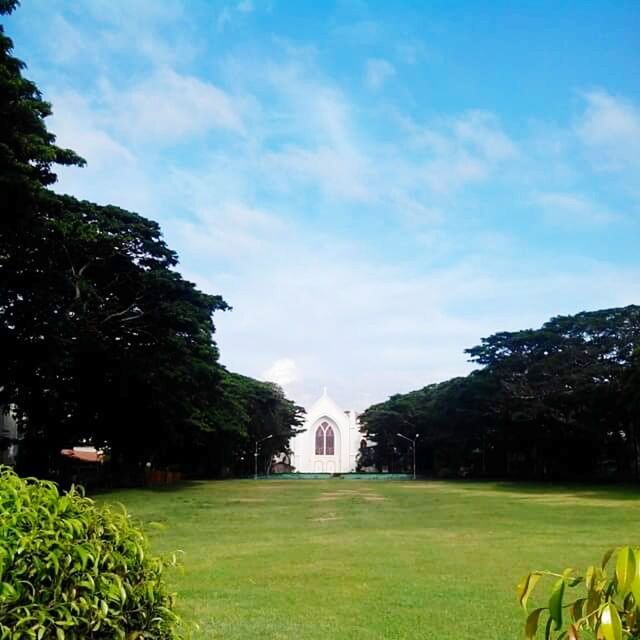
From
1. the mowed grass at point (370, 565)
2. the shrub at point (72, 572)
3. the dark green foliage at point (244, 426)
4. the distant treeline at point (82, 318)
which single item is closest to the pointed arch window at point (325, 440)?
the dark green foliage at point (244, 426)

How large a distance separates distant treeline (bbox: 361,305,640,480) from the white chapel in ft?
107

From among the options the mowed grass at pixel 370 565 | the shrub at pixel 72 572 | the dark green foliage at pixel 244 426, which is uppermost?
the dark green foliage at pixel 244 426

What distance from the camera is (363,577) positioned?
7953mm

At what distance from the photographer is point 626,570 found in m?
1.31

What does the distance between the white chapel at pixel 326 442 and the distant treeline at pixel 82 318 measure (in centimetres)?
5060

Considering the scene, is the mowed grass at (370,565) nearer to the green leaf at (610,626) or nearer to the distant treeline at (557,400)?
the green leaf at (610,626)

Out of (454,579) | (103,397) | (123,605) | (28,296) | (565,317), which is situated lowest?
(454,579)

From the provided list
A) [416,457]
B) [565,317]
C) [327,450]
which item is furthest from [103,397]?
[327,450]

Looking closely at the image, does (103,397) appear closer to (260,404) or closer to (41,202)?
(41,202)

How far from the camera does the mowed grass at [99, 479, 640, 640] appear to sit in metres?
5.77

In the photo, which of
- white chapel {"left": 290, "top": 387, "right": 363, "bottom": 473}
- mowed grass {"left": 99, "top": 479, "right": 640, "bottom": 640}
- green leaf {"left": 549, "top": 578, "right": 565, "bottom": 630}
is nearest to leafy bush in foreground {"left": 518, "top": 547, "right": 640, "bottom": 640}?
green leaf {"left": 549, "top": 578, "right": 565, "bottom": 630}

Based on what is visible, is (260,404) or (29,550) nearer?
(29,550)

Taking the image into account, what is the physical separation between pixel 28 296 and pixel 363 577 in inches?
630

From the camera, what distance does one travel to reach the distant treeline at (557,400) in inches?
1476
